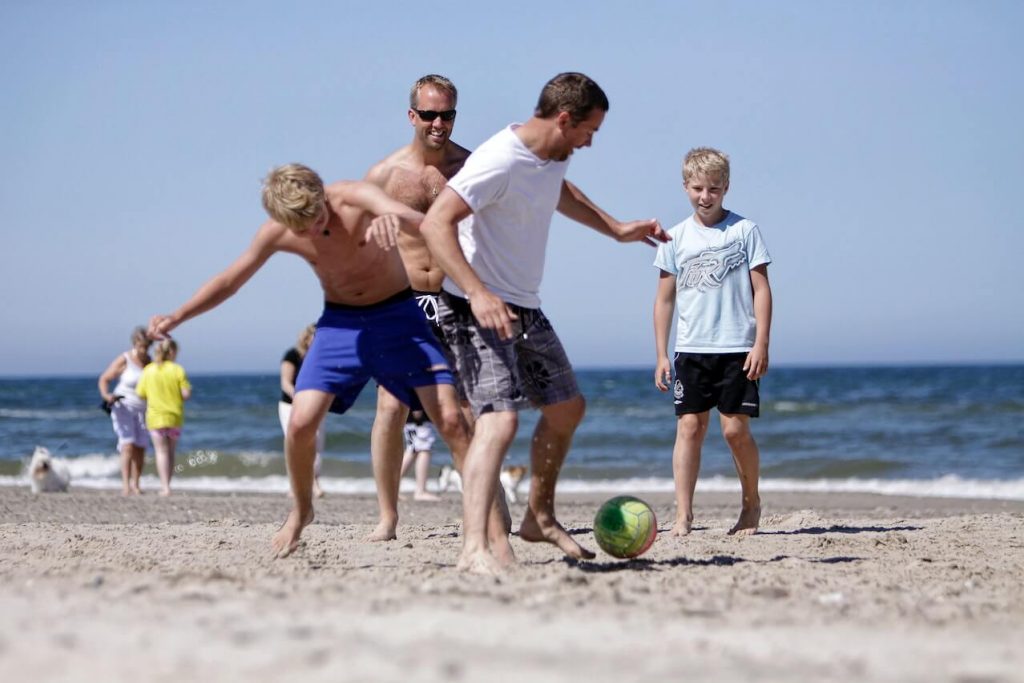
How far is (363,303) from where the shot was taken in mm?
5098

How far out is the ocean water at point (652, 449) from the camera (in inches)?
614

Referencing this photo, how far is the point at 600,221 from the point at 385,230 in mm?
1094

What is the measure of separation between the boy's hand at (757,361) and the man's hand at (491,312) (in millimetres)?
2279

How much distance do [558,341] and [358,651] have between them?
2.30 m

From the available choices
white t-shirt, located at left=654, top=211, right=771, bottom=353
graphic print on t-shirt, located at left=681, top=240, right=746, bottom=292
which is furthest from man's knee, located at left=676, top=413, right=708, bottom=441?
graphic print on t-shirt, located at left=681, top=240, right=746, bottom=292

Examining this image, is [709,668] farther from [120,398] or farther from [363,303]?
[120,398]

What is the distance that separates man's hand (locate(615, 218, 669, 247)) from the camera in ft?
17.6

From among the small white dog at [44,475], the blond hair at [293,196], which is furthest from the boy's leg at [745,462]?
the small white dog at [44,475]

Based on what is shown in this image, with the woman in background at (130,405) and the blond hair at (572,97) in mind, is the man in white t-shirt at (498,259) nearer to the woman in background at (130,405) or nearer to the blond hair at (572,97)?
the blond hair at (572,97)

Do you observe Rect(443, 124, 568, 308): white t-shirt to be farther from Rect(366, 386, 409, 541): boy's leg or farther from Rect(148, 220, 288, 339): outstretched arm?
Rect(366, 386, 409, 541): boy's leg

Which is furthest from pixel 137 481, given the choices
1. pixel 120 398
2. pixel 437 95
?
Result: pixel 437 95

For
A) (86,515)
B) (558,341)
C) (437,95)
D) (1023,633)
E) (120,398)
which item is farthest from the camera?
(120,398)

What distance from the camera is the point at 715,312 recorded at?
21.3 ft

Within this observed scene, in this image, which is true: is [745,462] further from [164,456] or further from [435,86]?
[164,456]
